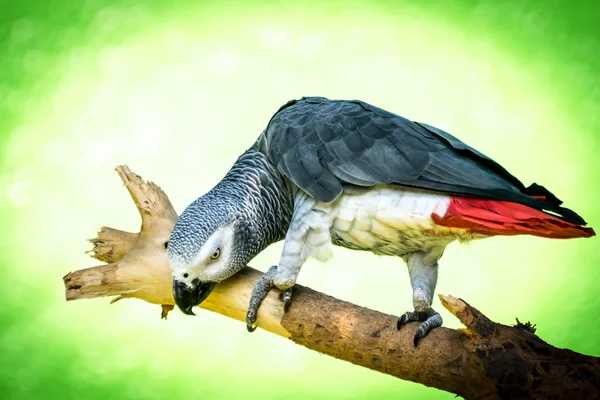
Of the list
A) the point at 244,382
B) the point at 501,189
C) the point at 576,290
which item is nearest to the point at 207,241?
the point at 501,189

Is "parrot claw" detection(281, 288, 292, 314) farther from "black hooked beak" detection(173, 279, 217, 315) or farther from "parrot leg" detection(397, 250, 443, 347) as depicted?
"parrot leg" detection(397, 250, 443, 347)

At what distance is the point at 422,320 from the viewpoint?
100 inches

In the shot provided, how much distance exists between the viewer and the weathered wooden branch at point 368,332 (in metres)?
2.16

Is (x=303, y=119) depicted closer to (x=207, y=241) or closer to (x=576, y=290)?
(x=207, y=241)

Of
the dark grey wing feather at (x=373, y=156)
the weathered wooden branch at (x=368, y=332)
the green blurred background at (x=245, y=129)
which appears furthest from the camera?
the green blurred background at (x=245, y=129)

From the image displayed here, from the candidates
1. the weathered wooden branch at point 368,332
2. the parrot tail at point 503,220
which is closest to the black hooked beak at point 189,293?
the weathered wooden branch at point 368,332

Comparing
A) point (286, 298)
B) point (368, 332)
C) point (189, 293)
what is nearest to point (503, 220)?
point (368, 332)

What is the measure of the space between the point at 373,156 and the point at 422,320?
627mm

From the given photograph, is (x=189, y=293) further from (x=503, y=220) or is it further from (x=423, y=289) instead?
(x=503, y=220)

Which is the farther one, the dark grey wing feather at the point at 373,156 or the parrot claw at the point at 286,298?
the parrot claw at the point at 286,298

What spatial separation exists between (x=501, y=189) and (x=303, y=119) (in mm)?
843

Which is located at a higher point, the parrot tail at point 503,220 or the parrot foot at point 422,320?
the parrot tail at point 503,220

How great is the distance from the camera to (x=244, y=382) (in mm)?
3920

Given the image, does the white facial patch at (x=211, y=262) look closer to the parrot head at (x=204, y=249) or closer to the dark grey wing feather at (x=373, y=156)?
the parrot head at (x=204, y=249)
